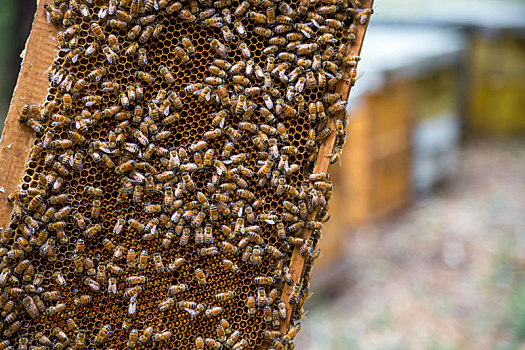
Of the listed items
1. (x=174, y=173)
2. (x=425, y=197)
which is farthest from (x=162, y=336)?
(x=425, y=197)

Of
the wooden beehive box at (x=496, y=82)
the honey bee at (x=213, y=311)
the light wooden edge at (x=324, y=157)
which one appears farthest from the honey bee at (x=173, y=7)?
the wooden beehive box at (x=496, y=82)

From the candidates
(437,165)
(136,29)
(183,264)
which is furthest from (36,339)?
(437,165)

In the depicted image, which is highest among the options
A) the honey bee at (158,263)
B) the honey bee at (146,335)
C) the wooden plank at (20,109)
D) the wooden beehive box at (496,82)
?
the wooden beehive box at (496,82)

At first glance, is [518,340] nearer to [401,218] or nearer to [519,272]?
[519,272]

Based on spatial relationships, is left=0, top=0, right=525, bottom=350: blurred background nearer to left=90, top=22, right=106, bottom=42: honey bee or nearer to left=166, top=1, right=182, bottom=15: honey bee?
left=90, top=22, right=106, bottom=42: honey bee

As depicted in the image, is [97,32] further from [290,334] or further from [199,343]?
[290,334]

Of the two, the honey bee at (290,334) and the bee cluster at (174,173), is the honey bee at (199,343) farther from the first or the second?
the honey bee at (290,334)

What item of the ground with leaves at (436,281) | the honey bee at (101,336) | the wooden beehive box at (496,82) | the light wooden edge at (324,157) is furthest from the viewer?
the wooden beehive box at (496,82)
